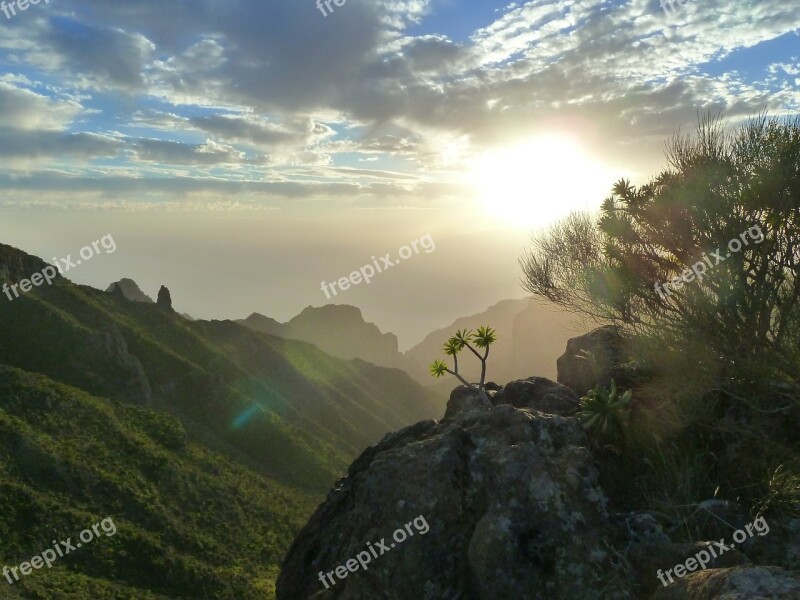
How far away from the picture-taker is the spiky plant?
1306 cm

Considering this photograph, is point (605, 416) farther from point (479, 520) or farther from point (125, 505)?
point (125, 505)

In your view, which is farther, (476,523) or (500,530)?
(476,523)

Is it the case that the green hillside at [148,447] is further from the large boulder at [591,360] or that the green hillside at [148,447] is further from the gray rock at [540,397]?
the large boulder at [591,360]

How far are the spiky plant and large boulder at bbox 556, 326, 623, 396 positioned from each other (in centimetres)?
360

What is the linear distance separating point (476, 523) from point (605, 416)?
4.66 meters

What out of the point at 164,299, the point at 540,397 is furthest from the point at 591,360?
the point at 164,299

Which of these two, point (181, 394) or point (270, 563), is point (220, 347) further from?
point (270, 563)

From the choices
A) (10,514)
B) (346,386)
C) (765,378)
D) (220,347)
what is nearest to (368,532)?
(765,378)

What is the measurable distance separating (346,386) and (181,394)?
54.8m

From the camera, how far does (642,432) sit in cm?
1359

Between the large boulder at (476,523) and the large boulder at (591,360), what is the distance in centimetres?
643

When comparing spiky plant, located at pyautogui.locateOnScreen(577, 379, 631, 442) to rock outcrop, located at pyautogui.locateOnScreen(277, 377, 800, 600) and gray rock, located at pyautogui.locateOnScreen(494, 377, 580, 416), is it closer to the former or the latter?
rock outcrop, located at pyautogui.locateOnScreen(277, 377, 800, 600)

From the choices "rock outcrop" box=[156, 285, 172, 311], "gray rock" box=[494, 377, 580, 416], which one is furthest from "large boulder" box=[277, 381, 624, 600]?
"rock outcrop" box=[156, 285, 172, 311]

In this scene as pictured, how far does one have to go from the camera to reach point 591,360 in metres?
18.1
